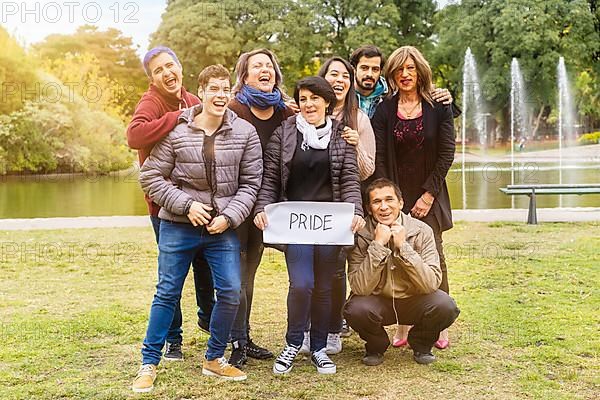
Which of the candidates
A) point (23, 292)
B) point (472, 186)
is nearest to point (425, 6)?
point (472, 186)

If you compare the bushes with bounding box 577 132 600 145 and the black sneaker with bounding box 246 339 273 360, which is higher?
the bushes with bounding box 577 132 600 145

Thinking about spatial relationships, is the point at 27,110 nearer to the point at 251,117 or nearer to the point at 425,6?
the point at 425,6

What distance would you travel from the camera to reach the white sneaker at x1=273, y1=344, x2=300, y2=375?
157 inches

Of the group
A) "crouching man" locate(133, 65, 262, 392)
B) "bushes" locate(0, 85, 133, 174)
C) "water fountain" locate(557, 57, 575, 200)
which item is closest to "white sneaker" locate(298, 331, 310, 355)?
"crouching man" locate(133, 65, 262, 392)

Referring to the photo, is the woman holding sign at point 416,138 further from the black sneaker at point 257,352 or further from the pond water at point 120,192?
the pond water at point 120,192

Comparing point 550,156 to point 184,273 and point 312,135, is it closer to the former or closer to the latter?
point 312,135

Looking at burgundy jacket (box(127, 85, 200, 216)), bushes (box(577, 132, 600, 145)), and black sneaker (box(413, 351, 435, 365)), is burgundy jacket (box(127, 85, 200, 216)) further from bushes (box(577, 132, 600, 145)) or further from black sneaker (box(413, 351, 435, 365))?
bushes (box(577, 132, 600, 145))

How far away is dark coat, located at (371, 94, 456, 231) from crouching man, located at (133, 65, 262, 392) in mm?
867

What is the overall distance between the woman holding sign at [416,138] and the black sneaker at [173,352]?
153 cm

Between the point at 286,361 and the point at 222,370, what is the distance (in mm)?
348

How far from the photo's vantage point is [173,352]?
4.25 m

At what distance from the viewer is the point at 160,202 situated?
3.72 metres

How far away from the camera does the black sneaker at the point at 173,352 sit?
423cm

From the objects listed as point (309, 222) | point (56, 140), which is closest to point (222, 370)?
point (309, 222)
